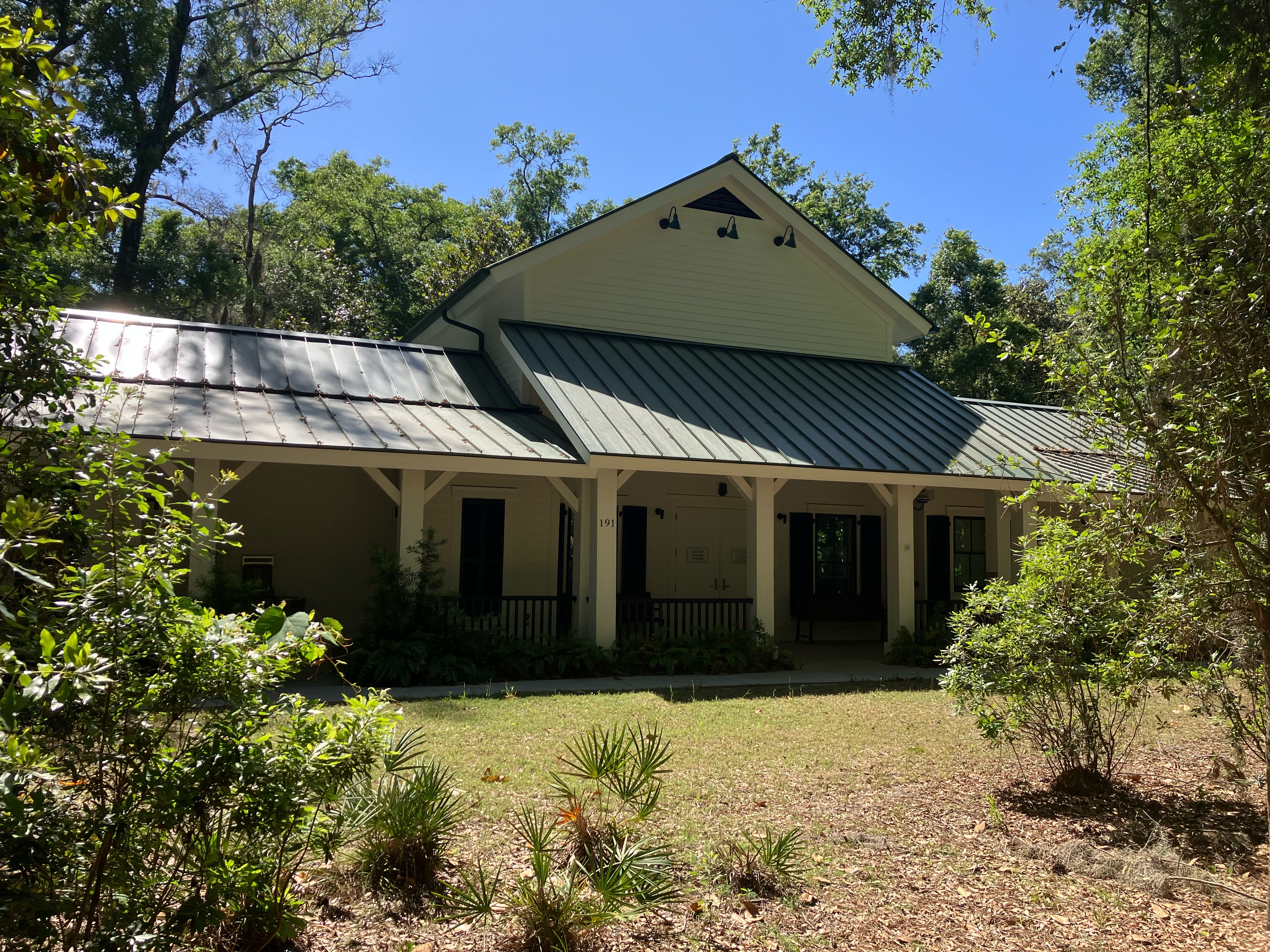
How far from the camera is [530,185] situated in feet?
138

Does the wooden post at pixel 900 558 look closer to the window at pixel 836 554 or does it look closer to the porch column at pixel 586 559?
the window at pixel 836 554

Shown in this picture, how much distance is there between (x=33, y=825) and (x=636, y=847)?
2.74 m

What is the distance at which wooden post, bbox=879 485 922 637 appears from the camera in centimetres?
1345

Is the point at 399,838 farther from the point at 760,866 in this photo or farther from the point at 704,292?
the point at 704,292

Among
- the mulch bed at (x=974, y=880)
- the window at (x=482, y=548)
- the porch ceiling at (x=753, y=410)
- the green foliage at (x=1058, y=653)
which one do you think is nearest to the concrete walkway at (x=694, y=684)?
the porch ceiling at (x=753, y=410)

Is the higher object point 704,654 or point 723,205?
point 723,205

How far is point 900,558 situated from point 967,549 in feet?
18.0

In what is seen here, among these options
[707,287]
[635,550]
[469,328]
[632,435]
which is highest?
[707,287]

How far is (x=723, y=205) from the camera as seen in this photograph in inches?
649

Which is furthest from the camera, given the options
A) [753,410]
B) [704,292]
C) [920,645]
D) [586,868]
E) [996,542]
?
[704,292]

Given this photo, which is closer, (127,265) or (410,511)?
(410,511)

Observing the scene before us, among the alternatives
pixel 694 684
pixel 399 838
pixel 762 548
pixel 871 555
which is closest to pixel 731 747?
pixel 694 684

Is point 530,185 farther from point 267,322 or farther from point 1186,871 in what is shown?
point 1186,871

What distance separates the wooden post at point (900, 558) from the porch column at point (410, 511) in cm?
702
